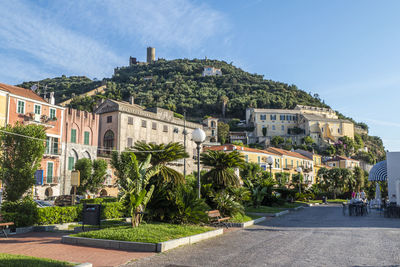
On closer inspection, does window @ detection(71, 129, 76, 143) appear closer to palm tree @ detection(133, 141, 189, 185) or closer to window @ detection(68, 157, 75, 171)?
window @ detection(68, 157, 75, 171)

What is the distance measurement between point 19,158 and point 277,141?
8887cm

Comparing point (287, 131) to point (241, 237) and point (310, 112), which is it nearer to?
point (310, 112)

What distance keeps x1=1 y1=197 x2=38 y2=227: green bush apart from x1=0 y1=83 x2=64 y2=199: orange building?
19534 millimetres

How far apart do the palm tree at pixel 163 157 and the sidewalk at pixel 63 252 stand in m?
4.33

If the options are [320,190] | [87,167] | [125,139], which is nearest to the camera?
[87,167]

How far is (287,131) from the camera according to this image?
109125 mm

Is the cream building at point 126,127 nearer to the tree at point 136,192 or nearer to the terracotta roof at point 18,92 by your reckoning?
the terracotta roof at point 18,92

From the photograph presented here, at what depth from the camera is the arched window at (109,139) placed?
4241cm

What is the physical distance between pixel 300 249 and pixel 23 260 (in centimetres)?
702

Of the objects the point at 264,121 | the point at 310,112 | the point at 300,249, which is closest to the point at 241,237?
the point at 300,249

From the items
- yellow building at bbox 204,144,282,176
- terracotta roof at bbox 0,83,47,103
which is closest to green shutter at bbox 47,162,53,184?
terracotta roof at bbox 0,83,47,103

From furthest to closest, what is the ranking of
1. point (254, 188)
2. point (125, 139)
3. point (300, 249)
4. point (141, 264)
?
point (125, 139) → point (254, 188) → point (300, 249) → point (141, 264)

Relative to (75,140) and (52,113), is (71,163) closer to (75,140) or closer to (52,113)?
(75,140)

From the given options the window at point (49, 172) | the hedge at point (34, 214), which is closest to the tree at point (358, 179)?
the window at point (49, 172)
